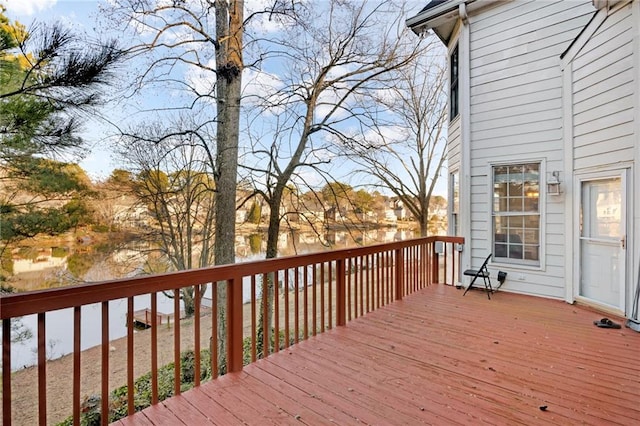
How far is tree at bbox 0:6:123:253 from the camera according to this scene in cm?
304

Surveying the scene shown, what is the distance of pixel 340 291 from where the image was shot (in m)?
→ 3.80

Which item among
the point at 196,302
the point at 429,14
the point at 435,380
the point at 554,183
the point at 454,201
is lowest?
the point at 435,380

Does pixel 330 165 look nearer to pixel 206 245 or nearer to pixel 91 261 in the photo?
pixel 206 245

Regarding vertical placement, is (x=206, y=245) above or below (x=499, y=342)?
above

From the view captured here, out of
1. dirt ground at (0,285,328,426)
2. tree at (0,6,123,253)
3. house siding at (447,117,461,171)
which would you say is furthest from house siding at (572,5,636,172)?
tree at (0,6,123,253)

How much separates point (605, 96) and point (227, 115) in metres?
5.48

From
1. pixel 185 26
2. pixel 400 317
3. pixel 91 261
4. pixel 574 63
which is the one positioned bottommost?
pixel 400 317

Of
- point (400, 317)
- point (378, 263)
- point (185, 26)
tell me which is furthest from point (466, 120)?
point (185, 26)

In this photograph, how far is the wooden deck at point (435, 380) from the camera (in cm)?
212

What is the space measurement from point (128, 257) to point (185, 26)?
15.6ft

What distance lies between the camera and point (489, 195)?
5508mm

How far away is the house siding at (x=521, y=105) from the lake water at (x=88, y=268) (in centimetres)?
279

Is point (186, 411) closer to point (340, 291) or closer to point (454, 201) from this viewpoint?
point (340, 291)

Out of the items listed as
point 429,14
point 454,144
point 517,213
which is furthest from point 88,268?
point 429,14
